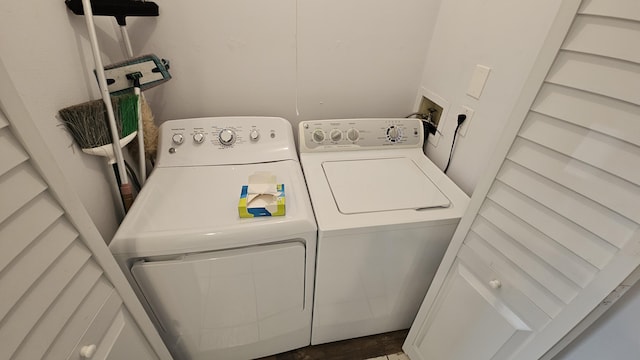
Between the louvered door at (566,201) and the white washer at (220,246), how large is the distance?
60cm

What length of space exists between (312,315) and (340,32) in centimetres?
138

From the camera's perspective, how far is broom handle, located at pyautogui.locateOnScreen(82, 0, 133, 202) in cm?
82

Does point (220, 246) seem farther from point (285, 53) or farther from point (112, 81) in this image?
point (285, 53)

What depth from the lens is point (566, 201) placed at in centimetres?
64

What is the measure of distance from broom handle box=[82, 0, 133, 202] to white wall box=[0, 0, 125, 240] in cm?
6

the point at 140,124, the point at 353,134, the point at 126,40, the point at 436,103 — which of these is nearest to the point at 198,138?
the point at 140,124

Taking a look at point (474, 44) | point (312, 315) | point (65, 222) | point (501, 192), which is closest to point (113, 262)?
point (65, 222)

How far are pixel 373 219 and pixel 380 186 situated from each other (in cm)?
22

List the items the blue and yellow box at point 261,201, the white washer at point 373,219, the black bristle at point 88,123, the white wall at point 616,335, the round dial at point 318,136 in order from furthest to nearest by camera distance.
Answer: the round dial at point 318,136 → the white washer at point 373,219 → the blue and yellow box at point 261,201 → the black bristle at point 88,123 → the white wall at point 616,335

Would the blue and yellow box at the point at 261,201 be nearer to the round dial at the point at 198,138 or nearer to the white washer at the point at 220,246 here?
the white washer at the point at 220,246

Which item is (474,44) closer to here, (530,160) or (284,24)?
(530,160)

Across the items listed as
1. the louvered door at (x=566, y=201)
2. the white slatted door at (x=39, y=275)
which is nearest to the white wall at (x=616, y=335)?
the louvered door at (x=566, y=201)

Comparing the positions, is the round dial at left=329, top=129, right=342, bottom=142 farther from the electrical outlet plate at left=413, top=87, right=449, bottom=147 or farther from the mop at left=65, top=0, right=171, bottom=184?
the mop at left=65, top=0, right=171, bottom=184

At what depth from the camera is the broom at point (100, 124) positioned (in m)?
0.82
